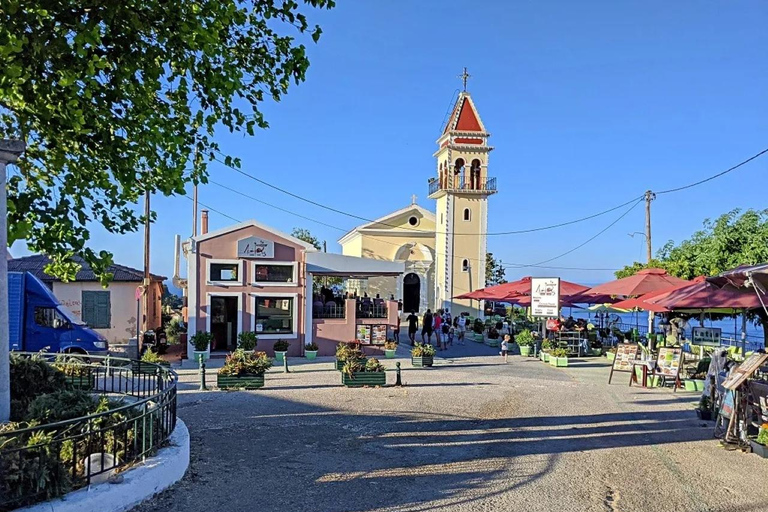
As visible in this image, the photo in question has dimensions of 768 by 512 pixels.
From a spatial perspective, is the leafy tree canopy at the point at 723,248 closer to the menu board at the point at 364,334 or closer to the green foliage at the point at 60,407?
the menu board at the point at 364,334

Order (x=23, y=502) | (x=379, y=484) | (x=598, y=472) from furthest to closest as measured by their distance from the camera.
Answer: (x=598, y=472)
(x=379, y=484)
(x=23, y=502)

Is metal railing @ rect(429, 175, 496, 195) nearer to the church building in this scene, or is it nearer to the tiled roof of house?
the church building

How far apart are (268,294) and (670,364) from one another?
1244 centimetres

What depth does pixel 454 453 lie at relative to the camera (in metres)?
7.96

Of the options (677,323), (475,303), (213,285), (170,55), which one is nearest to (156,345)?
(213,285)

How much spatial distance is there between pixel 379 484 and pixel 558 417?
195 inches

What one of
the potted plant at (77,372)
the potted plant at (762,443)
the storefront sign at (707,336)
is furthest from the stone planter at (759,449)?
the storefront sign at (707,336)

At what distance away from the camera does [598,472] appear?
23.8 ft

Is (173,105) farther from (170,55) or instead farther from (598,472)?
(598,472)

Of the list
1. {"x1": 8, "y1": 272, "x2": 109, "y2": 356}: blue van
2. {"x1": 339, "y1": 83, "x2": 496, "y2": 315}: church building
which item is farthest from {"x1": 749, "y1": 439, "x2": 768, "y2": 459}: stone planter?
{"x1": 339, "y1": 83, "x2": 496, "y2": 315}: church building

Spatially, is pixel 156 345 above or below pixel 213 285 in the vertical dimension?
below

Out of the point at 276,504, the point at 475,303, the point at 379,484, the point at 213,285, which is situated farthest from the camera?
the point at 475,303

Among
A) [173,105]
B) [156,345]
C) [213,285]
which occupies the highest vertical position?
[173,105]

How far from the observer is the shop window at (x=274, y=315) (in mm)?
20375
